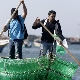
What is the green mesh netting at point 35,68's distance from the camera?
11.6 meters

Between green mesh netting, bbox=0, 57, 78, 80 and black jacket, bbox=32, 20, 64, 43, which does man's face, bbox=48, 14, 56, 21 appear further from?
green mesh netting, bbox=0, 57, 78, 80

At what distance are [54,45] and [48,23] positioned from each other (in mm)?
720

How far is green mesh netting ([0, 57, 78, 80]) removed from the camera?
11586mm

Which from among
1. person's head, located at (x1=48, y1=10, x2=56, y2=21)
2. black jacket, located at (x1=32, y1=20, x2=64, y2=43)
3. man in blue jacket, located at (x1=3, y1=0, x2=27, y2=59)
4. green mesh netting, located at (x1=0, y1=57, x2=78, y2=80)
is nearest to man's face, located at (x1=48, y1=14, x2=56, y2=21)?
person's head, located at (x1=48, y1=10, x2=56, y2=21)

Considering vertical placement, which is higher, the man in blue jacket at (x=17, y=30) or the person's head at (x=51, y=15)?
the person's head at (x=51, y=15)

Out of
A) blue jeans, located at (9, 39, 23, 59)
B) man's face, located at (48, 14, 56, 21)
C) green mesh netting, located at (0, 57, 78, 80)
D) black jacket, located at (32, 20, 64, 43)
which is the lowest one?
green mesh netting, located at (0, 57, 78, 80)

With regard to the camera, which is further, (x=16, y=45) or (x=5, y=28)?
(x=5, y=28)

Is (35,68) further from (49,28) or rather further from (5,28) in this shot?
(5,28)

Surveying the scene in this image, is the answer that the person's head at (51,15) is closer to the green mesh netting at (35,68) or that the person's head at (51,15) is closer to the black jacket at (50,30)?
the black jacket at (50,30)

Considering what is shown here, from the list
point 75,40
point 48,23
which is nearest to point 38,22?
point 48,23

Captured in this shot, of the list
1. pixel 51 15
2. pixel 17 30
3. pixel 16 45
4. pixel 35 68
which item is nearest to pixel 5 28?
pixel 17 30

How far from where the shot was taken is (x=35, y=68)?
38.2ft

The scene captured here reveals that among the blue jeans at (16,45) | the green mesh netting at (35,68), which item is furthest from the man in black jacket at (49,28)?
the green mesh netting at (35,68)

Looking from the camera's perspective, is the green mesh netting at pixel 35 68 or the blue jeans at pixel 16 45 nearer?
the green mesh netting at pixel 35 68
